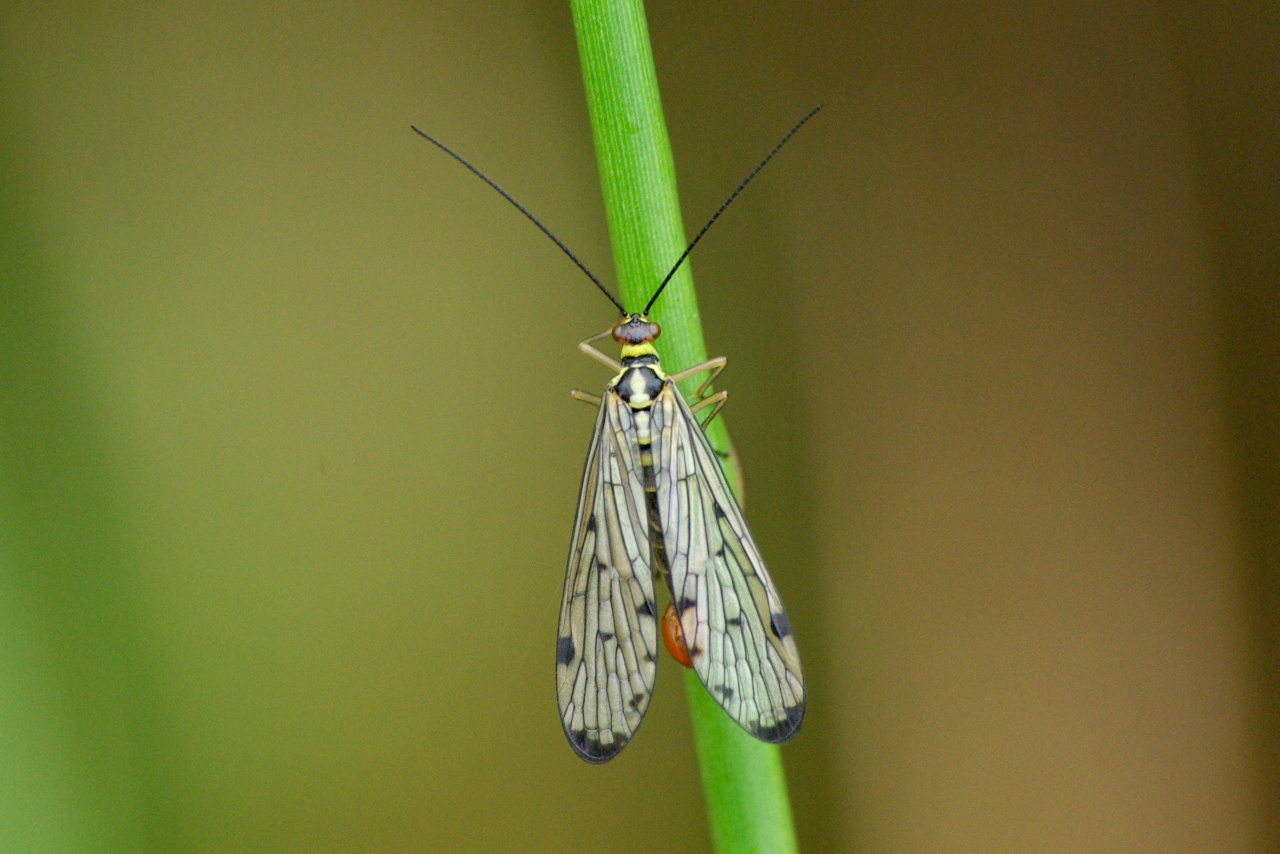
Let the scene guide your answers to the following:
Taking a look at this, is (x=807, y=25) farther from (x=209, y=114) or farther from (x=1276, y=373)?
(x=209, y=114)

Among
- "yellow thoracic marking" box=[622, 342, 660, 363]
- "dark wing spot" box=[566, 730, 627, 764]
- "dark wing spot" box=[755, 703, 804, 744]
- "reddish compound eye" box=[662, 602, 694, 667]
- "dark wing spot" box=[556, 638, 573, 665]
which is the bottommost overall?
"dark wing spot" box=[566, 730, 627, 764]

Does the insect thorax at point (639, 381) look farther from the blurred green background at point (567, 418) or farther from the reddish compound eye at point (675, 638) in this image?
the blurred green background at point (567, 418)

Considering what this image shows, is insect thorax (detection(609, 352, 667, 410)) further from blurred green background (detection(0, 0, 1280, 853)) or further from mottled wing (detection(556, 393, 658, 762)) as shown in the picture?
blurred green background (detection(0, 0, 1280, 853))


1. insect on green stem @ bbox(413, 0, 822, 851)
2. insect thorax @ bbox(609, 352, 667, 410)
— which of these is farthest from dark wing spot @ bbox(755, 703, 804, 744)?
insect thorax @ bbox(609, 352, 667, 410)

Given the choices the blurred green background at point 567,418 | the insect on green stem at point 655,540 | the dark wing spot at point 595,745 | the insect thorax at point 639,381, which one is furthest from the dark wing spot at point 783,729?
the blurred green background at point 567,418

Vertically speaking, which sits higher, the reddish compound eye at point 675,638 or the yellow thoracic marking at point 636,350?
the yellow thoracic marking at point 636,350

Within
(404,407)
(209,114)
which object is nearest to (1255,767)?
(404,407)

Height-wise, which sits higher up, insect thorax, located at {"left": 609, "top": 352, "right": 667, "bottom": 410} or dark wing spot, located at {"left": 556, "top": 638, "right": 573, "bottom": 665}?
insect thorax, located at {"left": 609, "top": 352, "right": 667, "bottom": 410}
